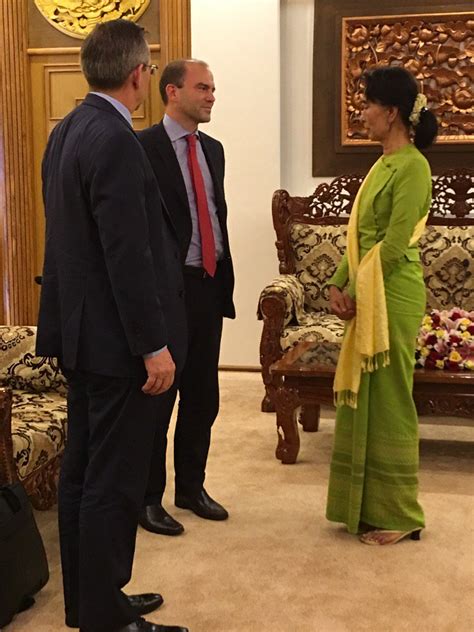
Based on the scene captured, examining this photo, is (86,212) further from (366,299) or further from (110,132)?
(366,299)

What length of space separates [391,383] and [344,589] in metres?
0.66

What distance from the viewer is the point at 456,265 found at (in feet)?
15.3

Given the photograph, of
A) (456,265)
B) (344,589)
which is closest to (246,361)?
(456,265)

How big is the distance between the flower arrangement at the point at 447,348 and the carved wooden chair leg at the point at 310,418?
72 cm

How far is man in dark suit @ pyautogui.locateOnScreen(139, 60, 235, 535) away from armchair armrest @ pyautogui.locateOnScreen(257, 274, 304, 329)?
1161 mm

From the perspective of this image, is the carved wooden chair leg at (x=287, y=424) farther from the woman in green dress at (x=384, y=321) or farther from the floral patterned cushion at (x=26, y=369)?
the floral patterned cushion at (x=26, y=369)

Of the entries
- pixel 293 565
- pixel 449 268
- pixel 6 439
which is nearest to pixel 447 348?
pixel 449 268

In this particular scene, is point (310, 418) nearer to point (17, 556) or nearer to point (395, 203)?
point (395, 203)

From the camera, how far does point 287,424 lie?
3.69 m

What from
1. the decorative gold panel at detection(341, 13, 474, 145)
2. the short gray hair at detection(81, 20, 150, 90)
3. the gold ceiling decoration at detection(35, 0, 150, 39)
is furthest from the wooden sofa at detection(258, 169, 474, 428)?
the short gray hair at detection(81, 20, 150, 90)

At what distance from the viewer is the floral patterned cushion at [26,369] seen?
10.4 feet

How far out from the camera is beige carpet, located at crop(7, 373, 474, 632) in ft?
7.59

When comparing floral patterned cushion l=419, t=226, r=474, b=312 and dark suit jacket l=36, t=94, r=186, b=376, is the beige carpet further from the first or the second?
floral patterned cushion l=419, t=226, r=474, b=312

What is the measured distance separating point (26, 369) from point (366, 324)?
1258 mm
